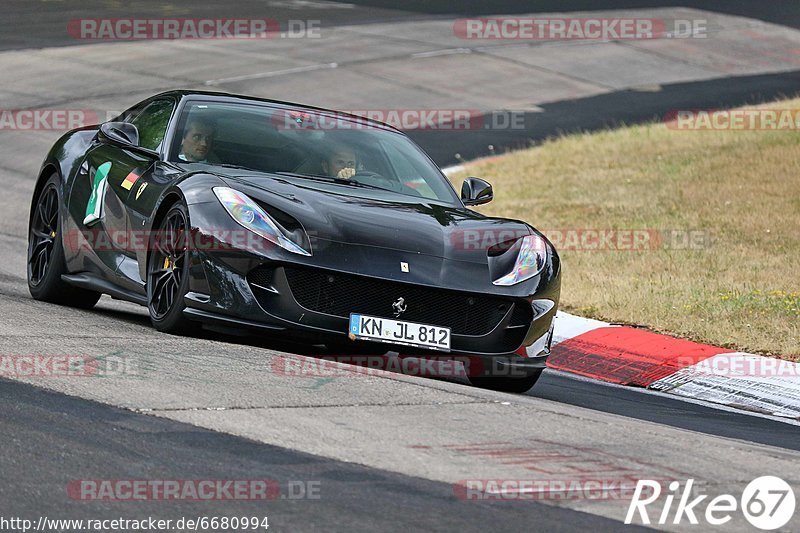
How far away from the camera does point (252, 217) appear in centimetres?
719

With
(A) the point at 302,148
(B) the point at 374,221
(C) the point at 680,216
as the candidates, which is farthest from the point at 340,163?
(C) the point at 680,216

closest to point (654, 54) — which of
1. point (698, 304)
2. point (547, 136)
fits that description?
point (547, 136)

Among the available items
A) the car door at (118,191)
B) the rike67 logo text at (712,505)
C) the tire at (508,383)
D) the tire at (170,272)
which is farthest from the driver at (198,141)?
the rike67 logo text at (712,505)

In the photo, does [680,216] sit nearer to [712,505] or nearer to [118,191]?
[118,191]

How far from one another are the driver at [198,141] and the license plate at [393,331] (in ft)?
5.33

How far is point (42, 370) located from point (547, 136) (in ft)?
48.0

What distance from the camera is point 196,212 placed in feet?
23.9

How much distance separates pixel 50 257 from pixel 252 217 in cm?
247

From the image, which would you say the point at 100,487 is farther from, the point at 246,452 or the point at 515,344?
the point at 515,344

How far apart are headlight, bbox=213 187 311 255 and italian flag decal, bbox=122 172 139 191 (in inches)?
43.3

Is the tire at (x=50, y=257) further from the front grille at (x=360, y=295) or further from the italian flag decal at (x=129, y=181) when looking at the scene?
the front grille at (x=360, y=295)

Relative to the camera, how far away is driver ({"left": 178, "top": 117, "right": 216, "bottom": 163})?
26.9 ft

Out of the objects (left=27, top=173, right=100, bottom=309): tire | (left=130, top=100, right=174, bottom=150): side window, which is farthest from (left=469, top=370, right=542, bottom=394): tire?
(left=27, top=173, right=100, bottom=309): tire

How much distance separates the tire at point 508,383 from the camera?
7852 mm
